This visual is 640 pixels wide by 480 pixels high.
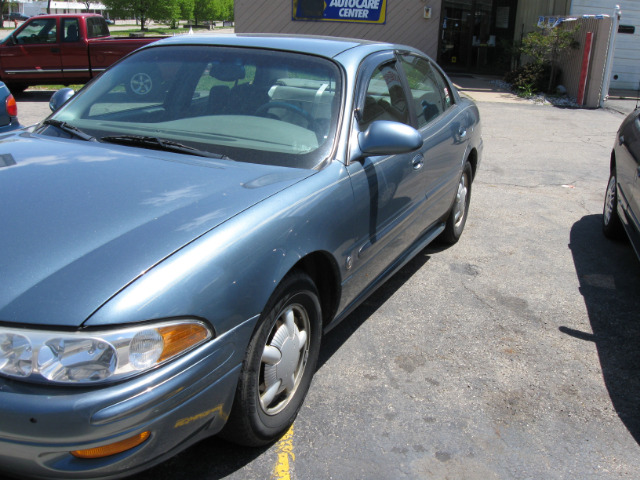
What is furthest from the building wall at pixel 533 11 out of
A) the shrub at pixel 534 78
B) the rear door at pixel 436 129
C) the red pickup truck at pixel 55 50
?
the rear door at pixel 436 129

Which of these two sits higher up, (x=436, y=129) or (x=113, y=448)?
(x=436, y=129)

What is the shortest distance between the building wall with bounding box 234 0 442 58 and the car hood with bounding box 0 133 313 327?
659 inches

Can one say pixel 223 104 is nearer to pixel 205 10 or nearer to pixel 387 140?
pixel 387 140

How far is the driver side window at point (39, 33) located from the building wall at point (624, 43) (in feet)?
41.3

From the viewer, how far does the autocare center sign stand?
61.0 ft

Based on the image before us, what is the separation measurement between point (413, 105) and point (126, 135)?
5.87 feet

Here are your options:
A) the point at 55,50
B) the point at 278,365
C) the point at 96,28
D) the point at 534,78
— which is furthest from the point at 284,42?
the point at 534,78

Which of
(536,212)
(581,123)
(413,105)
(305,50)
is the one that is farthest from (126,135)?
(581,123)

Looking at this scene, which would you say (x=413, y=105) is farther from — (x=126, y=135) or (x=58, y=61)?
(x=58, y=61)

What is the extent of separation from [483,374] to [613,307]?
4.79 feet

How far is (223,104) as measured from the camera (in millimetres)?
3311

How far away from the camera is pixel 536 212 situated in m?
6.36

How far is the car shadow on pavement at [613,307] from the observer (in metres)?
3.27

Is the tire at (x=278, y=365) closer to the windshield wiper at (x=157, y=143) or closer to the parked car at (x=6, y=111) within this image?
the windshield wiper at (x=157, y=143)
